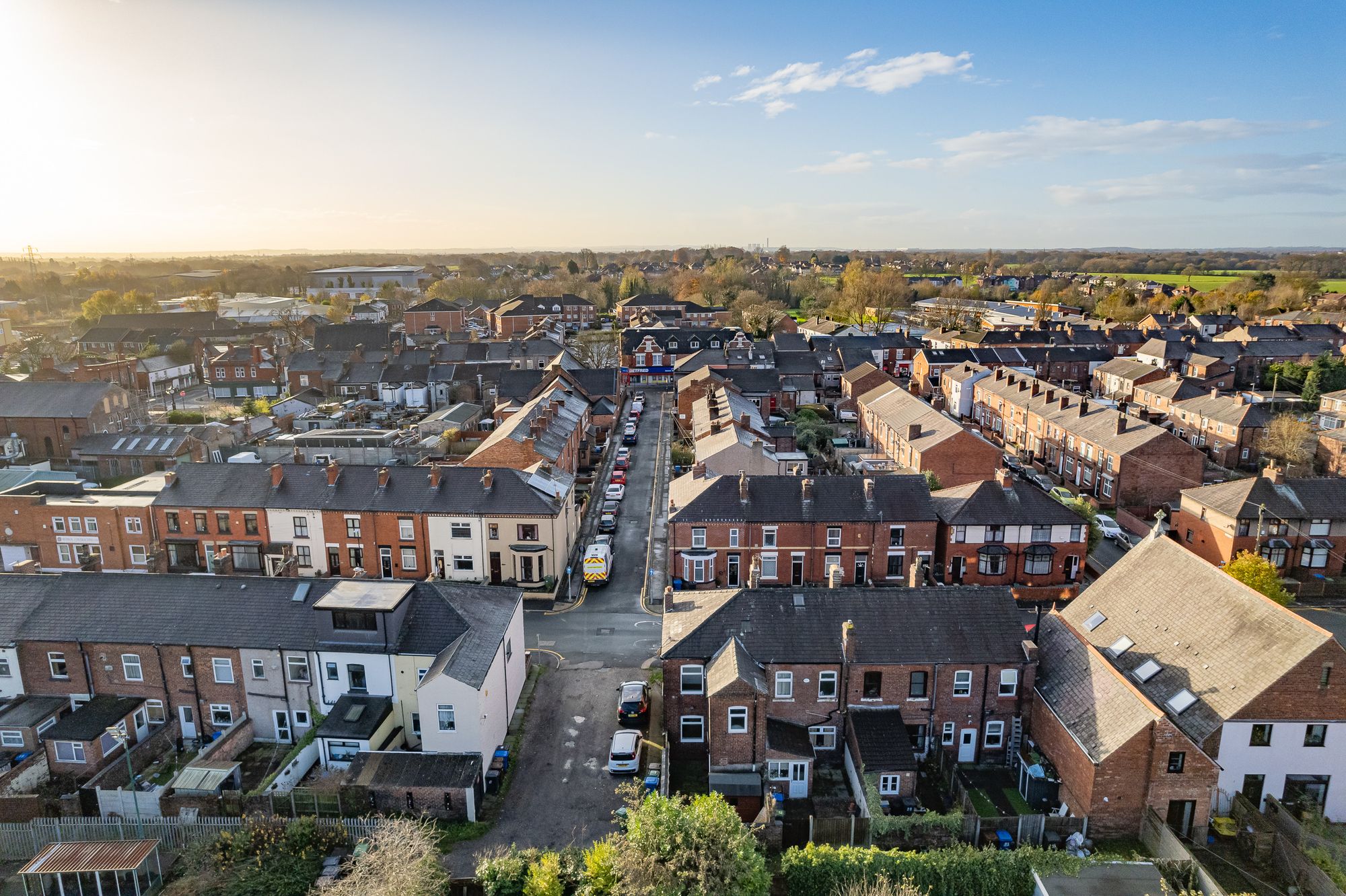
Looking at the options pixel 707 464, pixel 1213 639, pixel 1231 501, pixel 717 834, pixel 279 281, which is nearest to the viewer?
pixel 717 834

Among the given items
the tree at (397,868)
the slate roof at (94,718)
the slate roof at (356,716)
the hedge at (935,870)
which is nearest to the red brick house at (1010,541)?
the hedge at (935,870)

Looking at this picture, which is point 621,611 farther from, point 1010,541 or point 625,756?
point 1010,541

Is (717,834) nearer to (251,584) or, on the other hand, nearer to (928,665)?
(928,665)

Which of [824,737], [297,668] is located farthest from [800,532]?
[297,668]

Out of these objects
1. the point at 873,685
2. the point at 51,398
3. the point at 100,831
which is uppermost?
the point at 51,398

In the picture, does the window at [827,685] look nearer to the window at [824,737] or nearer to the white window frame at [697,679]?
the window at [824,737]

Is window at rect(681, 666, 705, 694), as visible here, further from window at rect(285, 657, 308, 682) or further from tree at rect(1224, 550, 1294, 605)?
tree at rect(1224, 550, 1294, 605)

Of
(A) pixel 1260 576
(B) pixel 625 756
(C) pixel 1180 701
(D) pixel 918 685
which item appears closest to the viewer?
(C) pixel 1180 701

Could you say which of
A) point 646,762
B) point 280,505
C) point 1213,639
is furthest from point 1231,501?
point 280,505
